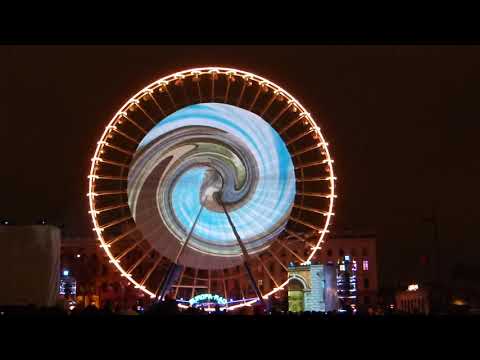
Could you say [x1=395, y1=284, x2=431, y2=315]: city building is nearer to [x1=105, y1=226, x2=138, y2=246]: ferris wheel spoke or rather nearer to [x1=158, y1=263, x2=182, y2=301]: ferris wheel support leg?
[x1=158, y1=263, x2=182, y2=301]: ferris wheel support leg

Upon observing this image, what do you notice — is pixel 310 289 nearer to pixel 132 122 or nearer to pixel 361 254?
pixel 132 122

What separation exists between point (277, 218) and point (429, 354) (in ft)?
82.5

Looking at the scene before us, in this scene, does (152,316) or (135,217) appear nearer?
(152,316)

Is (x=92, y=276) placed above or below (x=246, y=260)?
above

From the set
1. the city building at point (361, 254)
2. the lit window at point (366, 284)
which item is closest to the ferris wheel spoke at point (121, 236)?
the city building at point (361, 254)

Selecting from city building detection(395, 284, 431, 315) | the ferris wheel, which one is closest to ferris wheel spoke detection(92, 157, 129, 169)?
the ferris wheel

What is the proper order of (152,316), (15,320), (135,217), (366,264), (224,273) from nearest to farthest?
(15,320)
(152,316)
(135,217)
(224,273)
(366,264)

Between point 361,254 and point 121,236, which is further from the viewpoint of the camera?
point 361,254

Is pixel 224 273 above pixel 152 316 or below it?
above

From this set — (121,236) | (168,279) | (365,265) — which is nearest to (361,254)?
(365,265)

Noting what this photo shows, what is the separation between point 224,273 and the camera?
36500 mm

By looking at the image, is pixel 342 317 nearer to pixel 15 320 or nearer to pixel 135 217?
pixel 15 320

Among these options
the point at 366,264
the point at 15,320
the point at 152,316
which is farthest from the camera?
the point at 366,264

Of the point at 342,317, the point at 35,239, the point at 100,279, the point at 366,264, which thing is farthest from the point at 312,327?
the point at 366,264
